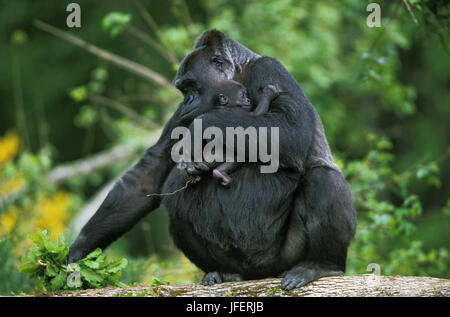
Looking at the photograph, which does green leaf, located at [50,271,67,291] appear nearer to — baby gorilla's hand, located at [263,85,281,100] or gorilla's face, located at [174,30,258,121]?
gorilla's face, located at [174,30,258,121]

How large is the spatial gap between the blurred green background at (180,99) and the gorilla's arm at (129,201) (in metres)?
1.42

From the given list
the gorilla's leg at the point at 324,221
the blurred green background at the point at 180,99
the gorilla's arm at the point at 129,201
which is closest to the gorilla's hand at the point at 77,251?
the gorilla's arm at the point at 129,201

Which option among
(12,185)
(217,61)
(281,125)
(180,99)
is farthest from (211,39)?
(12,185)

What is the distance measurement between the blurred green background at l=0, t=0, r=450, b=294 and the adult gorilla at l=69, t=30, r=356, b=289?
1.42 metres

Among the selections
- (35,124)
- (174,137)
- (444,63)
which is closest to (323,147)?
(174,137)

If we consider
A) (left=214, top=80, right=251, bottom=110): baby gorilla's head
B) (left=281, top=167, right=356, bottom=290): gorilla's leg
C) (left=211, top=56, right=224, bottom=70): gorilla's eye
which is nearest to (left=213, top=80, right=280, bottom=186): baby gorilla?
(left=214, top=80, right=251, bottom=110): baby gorilla's head

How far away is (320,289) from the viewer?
3.55m

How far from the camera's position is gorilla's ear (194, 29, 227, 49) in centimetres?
440

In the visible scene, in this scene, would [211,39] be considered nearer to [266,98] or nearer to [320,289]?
[266,98]

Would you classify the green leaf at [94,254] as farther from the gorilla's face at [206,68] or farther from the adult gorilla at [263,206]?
the gorilla's face at [206,68]

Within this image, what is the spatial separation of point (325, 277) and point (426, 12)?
104 inches

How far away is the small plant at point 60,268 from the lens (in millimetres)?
3832

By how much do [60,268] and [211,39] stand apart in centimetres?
200
